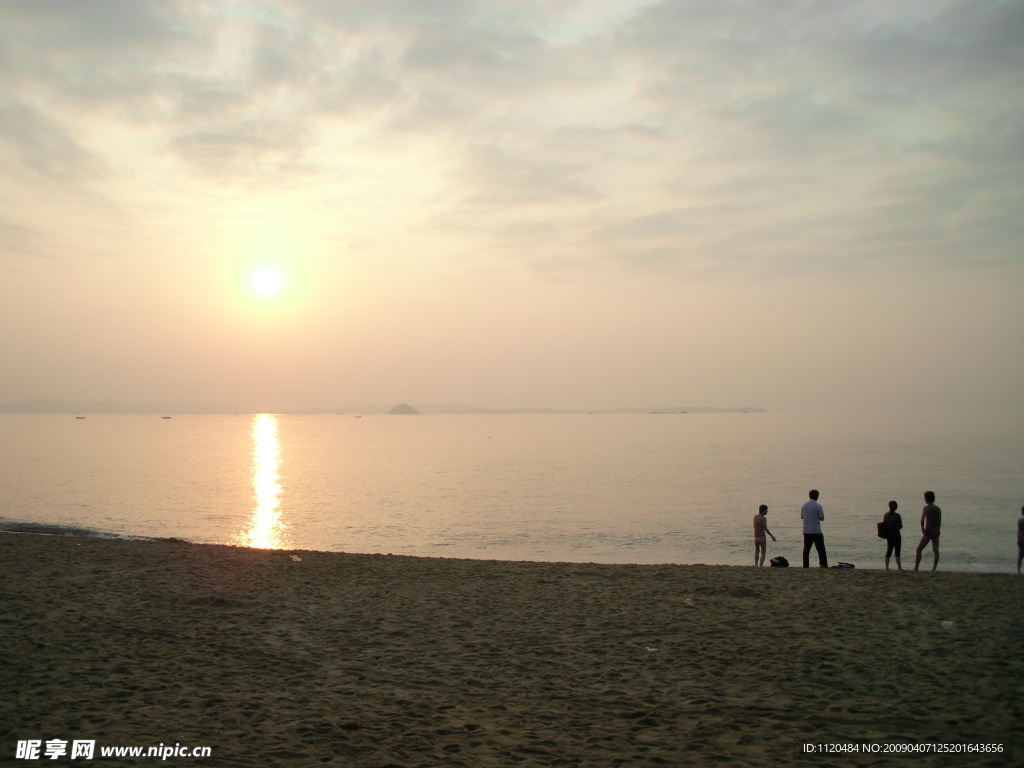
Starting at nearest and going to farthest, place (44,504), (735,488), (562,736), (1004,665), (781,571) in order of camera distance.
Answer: (562,736), (1004,665), (781,571), (44,504), (735,488)

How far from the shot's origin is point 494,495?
144 feet

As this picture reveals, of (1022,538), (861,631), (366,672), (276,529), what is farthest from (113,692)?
(276,529)

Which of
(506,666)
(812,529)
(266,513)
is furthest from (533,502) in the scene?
(506,666)

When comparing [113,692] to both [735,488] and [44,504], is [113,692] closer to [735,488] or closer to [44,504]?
[44,504]

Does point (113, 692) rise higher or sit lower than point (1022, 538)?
lower

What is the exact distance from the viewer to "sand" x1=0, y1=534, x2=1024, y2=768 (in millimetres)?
6875

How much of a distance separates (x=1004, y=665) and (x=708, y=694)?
152 inches

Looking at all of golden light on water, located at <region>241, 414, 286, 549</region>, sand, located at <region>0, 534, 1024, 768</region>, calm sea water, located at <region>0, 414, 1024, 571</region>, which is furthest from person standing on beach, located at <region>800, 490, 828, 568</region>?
golden light on water, located at <region>241, 414, 286, 549</region>

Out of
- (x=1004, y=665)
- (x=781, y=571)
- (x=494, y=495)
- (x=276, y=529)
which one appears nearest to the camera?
(x=1004, y=665)

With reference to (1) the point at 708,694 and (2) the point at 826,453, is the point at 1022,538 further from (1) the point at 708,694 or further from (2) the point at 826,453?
(2) the point at 826,453

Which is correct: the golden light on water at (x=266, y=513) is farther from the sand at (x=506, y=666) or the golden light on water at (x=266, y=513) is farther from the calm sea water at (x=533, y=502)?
the sand at (x=506, y=666)

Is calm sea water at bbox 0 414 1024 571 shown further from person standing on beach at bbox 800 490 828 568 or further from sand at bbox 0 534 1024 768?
sand at bbox 0 534 1024 768

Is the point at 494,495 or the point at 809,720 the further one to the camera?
the point at 494,495

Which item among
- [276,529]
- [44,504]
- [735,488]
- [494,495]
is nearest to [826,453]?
[735,488]
